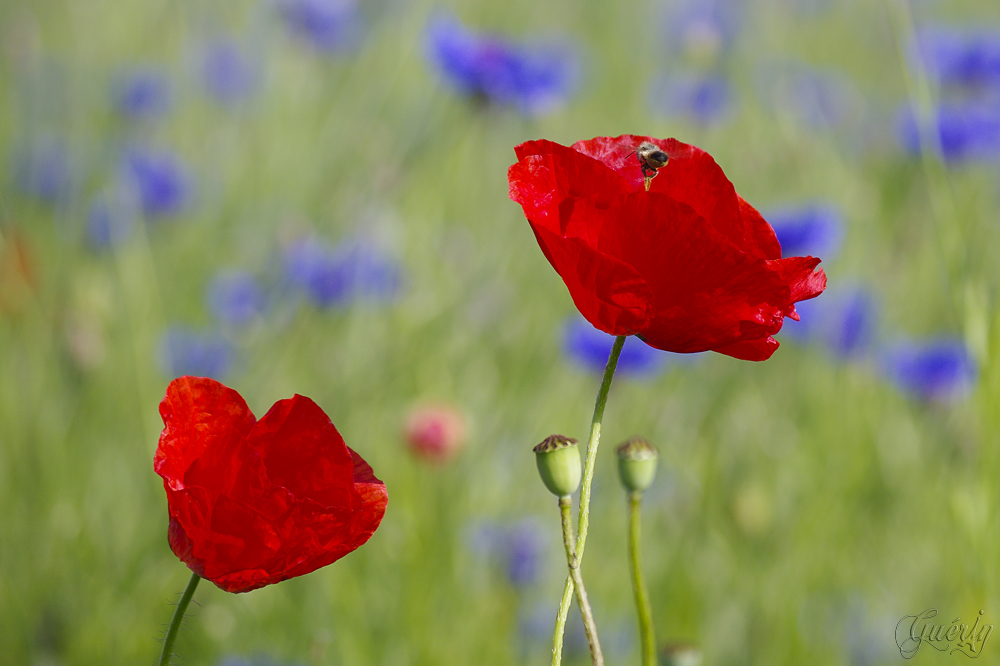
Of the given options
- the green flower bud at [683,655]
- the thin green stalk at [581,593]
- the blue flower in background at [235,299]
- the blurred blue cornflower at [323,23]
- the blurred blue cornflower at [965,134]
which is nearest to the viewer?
the thin green stalk at [581,593]

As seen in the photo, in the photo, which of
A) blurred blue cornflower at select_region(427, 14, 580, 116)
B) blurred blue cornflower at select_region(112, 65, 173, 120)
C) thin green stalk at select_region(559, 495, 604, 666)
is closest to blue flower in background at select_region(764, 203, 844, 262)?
blurred blue cornflower at select_region(427, 14, 580, 116)

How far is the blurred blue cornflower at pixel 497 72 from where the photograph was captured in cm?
112

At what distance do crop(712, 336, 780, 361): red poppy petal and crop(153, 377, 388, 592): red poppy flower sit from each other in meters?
0.14

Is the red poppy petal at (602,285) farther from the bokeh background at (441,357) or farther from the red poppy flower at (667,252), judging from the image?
the bokeh background at (441,357)

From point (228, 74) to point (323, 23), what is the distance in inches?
12.2

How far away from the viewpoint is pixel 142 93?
1.58 meters

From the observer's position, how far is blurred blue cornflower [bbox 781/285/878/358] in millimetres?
1096

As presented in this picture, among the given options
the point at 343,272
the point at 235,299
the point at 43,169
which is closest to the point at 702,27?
the point at 343,272

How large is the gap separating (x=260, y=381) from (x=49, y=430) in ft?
0.73

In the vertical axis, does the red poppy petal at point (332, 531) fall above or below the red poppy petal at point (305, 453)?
below

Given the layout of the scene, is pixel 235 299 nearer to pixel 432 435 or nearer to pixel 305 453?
pixel 432 435

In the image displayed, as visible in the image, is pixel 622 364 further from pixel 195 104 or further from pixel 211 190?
pixel 195 104

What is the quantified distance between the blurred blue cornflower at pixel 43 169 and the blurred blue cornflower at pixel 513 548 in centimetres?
81

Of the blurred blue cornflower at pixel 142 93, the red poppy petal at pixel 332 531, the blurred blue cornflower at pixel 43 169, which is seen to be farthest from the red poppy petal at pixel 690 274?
the blurred blue cornflower at pixel 142 93
